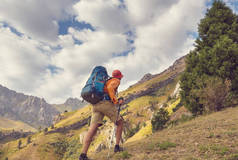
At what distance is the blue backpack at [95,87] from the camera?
616 centimetres

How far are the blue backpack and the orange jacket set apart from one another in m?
0.19

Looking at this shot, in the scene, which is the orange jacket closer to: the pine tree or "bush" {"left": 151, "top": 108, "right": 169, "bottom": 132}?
the pine tree

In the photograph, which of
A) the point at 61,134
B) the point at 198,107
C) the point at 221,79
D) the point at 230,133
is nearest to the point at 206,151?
the point at 230,133

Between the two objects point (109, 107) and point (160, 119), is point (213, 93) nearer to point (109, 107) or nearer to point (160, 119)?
point (109, 107)

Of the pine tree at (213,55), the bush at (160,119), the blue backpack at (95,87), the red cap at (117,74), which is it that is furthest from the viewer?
the bush at (160,119)

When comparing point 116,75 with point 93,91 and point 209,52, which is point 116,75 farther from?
point 209,52

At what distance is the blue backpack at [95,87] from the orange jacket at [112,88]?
0.63 ft

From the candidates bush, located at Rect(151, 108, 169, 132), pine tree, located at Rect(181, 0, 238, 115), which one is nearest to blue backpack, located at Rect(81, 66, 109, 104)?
pine tree, located at Rect(181, 0, 238, 115)

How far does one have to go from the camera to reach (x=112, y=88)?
20.5 feet

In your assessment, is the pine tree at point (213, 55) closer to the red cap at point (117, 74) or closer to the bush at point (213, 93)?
the bush at point (213, 93)

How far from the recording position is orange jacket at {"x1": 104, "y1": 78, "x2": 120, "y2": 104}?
6.24m

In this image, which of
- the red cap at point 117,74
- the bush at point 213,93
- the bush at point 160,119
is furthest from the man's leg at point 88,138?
the bush at point 160,119

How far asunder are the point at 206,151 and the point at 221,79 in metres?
13.7

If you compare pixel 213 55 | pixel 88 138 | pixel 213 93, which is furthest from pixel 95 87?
pixel 213 55
